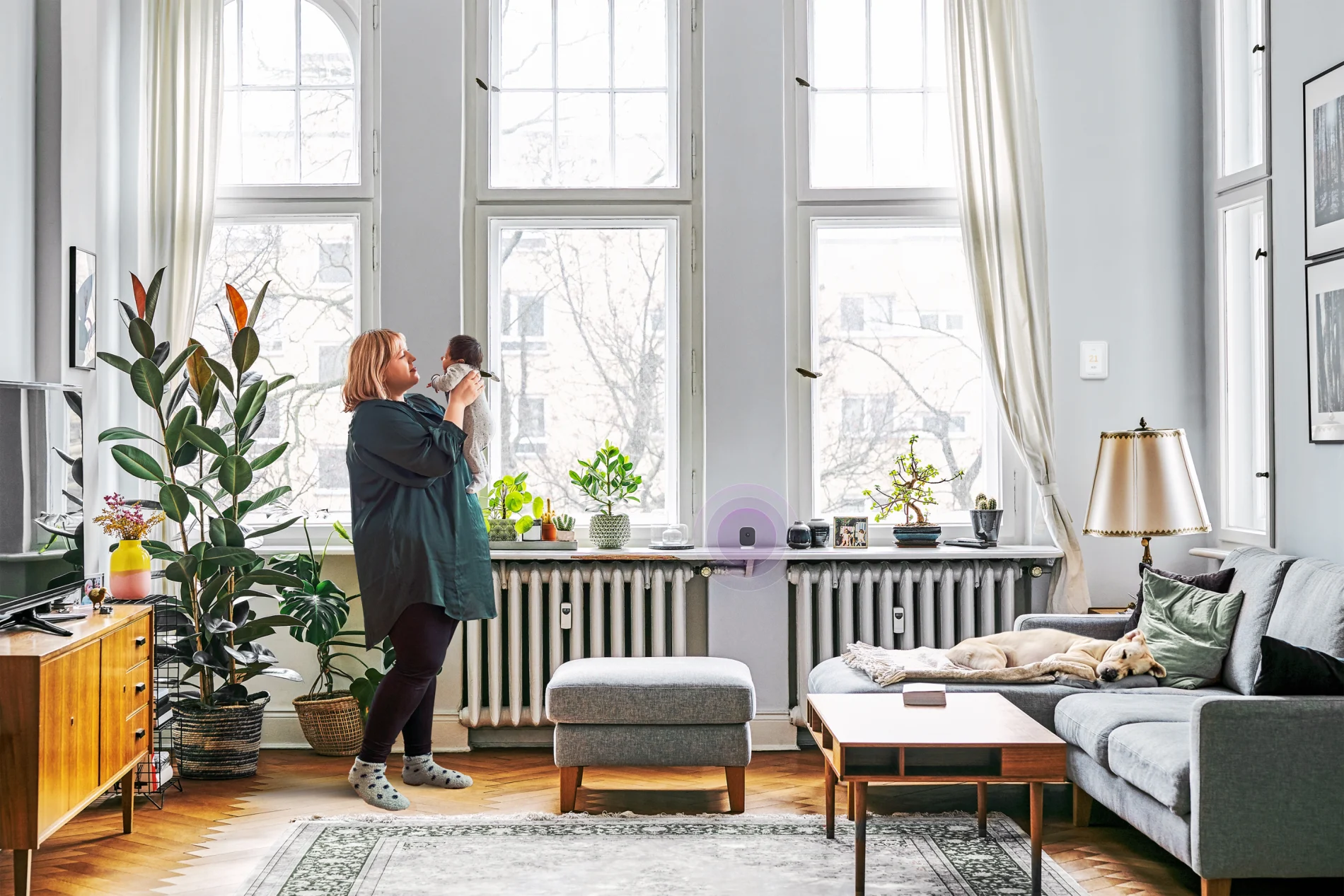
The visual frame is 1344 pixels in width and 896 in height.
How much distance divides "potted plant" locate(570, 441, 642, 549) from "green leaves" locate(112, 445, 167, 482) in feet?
5.13

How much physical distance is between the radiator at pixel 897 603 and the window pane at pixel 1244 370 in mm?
972

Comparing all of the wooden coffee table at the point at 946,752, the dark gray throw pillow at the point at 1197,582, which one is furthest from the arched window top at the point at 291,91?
the dark gray throw pillow at the point at 1197,582

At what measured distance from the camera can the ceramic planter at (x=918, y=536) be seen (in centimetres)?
452

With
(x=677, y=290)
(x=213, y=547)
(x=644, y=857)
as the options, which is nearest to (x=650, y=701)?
(x=644, y=857)

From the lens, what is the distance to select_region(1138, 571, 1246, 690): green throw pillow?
3617 millimetres

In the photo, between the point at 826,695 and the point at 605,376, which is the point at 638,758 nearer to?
the point at 826,695

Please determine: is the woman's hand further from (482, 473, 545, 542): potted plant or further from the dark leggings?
(482, 473, 545, 542): potted plant

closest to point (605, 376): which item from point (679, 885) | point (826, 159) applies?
point (826, 159)

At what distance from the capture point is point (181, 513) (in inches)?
157

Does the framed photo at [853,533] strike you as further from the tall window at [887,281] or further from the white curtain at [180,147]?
the white curtain at [180,147]

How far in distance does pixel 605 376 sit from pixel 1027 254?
1858 millimetres

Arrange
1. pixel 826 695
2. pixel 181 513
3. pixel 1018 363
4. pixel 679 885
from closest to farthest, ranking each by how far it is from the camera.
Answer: pixel 679 885
pixel 826 695
pixel 181 513
pixel 1018 363

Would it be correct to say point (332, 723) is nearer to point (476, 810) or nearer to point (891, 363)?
point (476, 810)

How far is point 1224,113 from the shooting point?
4520 millimetres
